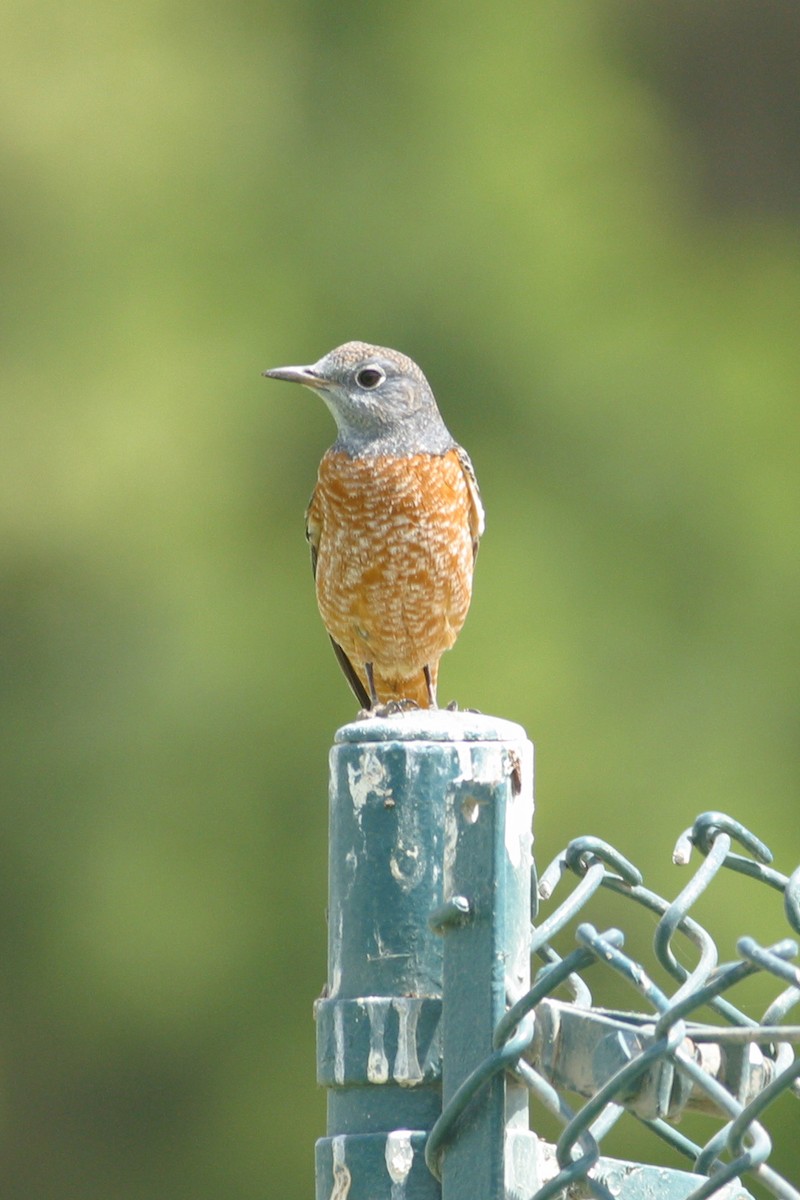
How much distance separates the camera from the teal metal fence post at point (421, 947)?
6.22 ft

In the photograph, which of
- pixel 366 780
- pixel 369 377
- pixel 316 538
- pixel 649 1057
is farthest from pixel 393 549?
pixel 649 1057

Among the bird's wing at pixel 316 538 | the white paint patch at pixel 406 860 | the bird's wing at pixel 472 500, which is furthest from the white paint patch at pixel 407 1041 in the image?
the bird's wing at pixel 472 500

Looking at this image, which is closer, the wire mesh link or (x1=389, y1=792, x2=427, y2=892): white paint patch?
the wire mesh link

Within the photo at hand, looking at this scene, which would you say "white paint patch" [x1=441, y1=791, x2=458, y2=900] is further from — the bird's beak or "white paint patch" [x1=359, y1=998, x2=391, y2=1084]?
the bird's beak

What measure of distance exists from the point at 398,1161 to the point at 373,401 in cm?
399

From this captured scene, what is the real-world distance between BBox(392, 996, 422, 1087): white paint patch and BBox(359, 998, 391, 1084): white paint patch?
1cm

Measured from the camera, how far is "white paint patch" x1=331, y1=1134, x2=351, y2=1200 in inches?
77.8

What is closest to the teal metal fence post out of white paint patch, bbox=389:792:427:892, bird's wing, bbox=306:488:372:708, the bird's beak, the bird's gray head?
white paint patch, bbox=389:792:427:892

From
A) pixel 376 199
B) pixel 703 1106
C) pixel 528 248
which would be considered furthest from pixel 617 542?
pixel 703 1106

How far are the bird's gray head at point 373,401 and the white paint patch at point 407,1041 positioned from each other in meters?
3.84

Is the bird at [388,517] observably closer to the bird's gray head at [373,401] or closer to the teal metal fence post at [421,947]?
the bird's gray head at [373,401]

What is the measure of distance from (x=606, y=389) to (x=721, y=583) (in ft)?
3.45

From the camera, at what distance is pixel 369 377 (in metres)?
5.78

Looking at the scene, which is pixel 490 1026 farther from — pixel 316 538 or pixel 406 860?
pixel 316 538
